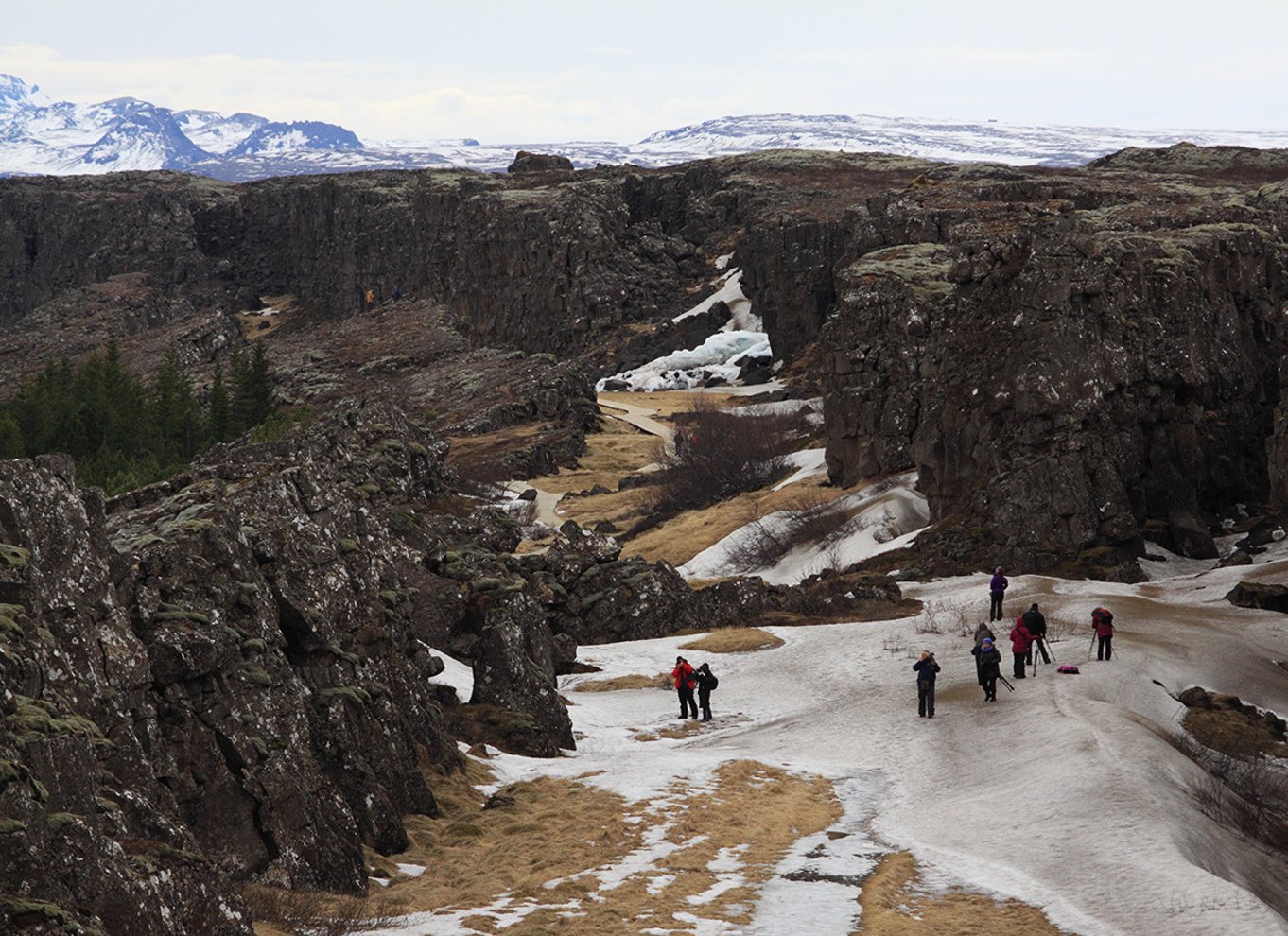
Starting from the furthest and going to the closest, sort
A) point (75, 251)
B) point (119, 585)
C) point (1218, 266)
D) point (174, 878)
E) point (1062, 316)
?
point (75, 251)
point (1218, 266)
point (1062, 316)
point (119, 585)
point (174, 878)

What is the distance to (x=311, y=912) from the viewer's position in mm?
20812

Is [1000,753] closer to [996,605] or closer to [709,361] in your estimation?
[996,605]

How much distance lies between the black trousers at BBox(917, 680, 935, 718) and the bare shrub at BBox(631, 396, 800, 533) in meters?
41.5

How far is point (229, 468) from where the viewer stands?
3381 centimetres

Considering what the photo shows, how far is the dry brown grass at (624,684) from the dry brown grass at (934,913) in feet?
62.3

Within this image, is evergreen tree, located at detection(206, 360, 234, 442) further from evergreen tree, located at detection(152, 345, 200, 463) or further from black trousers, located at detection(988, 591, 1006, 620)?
black trousers, located at detection(988, 591, 1006, 620)

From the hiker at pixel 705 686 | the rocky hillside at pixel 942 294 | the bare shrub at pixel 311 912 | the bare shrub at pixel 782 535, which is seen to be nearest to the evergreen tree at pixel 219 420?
the rocky hillside at pixel 942 294

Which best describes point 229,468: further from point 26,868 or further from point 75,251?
point 75,251

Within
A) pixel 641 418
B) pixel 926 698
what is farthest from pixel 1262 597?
pixel 641 418

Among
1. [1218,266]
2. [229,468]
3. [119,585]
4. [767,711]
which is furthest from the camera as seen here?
[1218,266]

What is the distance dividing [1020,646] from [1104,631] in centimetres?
263

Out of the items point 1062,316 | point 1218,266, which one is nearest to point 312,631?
point 1062,316

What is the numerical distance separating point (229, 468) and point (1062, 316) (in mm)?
34790

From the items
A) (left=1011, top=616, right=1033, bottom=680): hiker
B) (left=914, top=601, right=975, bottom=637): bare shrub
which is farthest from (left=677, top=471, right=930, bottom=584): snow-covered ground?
(left=1011, top=616, right=1033, bottom=680): hiker
